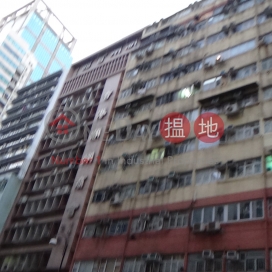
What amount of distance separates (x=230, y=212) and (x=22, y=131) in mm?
28619

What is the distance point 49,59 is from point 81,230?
9264 cm

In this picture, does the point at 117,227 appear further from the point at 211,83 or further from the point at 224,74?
the point at 224,74

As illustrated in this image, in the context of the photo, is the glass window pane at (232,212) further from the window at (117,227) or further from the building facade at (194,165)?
the window at (117,227)

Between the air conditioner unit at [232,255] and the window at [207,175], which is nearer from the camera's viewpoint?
the air conditioner unit at [232,255]

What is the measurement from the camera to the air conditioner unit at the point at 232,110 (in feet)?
60.0

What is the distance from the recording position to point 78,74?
36938 mm

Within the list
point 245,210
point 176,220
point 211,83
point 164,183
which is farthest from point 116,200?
point 211,83

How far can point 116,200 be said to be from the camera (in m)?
20.2

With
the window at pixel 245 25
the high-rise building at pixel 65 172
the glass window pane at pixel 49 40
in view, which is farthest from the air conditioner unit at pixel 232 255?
the glass window pane at pixel 49 40

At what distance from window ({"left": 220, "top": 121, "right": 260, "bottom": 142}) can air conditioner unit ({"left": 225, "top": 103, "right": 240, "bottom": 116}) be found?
87 cm

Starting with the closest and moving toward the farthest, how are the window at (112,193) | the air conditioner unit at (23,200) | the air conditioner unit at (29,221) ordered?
1. the window at (112,193)
2. the air conditioner unit at (29,221)
3. the air conditioner unit at (23,200)

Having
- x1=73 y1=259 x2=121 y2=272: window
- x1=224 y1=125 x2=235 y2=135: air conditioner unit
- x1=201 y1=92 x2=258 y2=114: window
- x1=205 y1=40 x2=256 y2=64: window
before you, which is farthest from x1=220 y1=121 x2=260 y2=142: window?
x1=73 y1=259 x2=121 y2=272: window

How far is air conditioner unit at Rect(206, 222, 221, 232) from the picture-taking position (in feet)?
48.4

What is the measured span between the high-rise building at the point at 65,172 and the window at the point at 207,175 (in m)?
8.74
